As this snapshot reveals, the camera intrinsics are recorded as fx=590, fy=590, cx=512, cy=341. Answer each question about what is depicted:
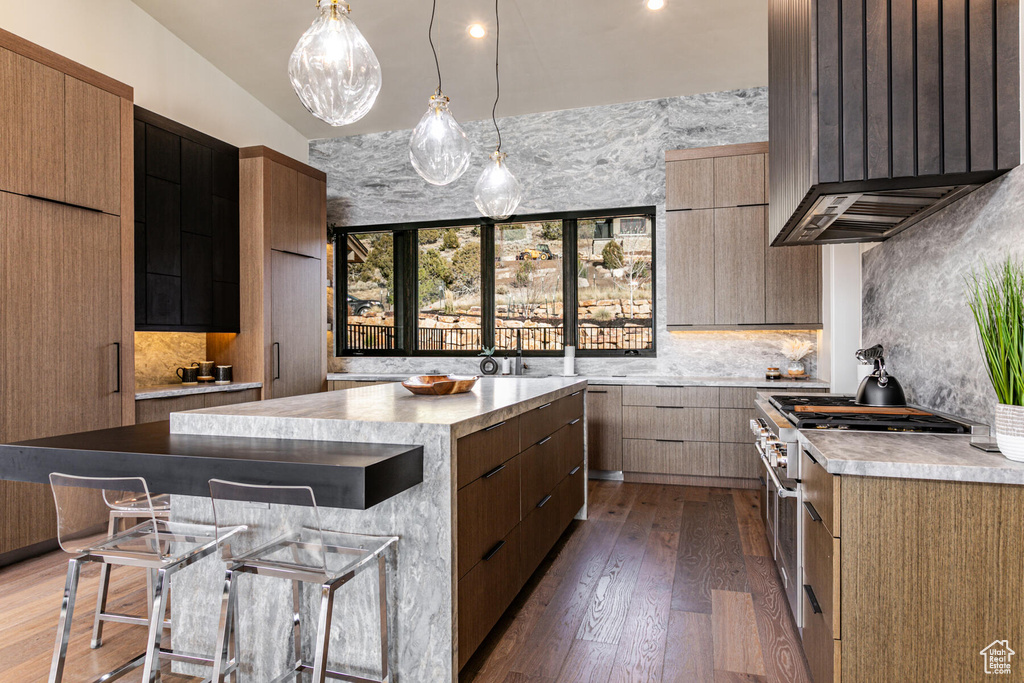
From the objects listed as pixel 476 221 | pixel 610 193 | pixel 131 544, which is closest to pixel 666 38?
pixel 610 193

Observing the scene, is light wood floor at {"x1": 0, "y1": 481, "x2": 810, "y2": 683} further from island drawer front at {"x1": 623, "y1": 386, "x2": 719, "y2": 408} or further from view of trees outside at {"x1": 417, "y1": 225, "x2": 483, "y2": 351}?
view of trees outside at {"x1": 417, "y1": 225, "x2": 483, "y2": 351}

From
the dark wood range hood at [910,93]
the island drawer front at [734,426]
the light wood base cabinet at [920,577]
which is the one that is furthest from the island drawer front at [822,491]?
the island drawer front at [734,426]

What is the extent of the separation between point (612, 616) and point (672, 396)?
2.52m

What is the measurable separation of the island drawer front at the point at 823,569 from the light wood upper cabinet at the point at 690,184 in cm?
337

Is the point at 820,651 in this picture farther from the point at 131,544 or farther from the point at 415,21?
the point at 415,21

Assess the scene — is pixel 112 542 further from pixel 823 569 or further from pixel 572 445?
pixel 572 445

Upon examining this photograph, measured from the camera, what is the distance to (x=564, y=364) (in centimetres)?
551

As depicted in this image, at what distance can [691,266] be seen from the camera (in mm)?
4938

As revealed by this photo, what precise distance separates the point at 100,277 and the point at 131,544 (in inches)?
95.6

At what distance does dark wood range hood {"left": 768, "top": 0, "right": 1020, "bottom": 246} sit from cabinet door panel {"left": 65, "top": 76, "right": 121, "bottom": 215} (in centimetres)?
383

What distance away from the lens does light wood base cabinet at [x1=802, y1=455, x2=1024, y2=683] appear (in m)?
1.44

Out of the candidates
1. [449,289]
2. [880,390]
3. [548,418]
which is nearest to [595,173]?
[449,289]

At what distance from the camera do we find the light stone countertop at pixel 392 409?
2014 millimetres

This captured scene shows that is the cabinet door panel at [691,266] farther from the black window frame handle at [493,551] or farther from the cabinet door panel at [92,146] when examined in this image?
the cabinet door panel at [92,146]
